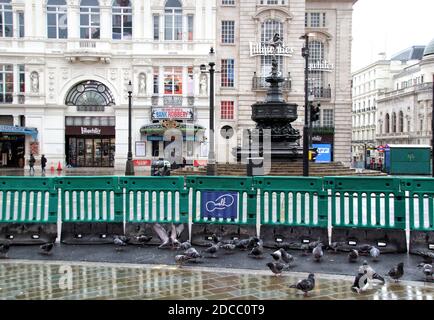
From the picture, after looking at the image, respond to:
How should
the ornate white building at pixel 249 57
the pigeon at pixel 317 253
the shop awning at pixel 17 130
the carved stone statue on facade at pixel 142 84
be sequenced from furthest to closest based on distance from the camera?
the ornate white building at pixel 249 57 < the carved stone statue on facade at pixel 142 84 < the shop awning at pixel 17 130 < the pigeon at pixel 317 253

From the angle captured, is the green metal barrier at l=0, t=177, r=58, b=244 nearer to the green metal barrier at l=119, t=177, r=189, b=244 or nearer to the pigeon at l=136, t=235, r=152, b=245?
the green metal barrier at l=119, t=177, r=189, b=244

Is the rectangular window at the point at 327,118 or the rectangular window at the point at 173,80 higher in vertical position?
the rectangular window at the point at 173,80

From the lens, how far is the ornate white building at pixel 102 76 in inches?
1641

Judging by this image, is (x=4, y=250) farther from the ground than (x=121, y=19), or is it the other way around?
(x=121, y=19)

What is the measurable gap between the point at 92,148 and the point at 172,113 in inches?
308

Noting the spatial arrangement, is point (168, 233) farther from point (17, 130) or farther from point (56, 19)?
point (56, 19)

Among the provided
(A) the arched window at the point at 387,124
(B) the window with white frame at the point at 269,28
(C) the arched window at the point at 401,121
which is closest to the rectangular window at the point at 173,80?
(B) the window with white frame at the point at 269,28

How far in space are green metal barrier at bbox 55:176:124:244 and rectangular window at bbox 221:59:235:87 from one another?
36480 mm

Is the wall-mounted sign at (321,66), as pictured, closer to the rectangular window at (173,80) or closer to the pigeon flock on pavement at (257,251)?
the rectangular window at (173,80)

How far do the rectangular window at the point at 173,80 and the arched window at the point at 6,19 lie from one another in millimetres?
13345

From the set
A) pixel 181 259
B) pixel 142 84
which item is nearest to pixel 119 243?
pixel 181 259

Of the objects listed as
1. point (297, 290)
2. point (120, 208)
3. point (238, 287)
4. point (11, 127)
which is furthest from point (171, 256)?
point (11, 127)

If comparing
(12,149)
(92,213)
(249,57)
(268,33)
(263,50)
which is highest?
(268,33)

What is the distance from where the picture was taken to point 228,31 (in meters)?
44.7
